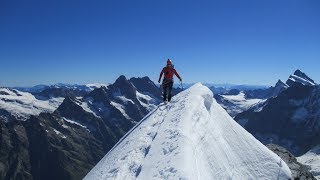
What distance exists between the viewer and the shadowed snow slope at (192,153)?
19.6 meters

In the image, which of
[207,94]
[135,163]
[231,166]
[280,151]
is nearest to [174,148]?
[135,163]

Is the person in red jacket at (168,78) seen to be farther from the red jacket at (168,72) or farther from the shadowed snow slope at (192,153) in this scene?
the shadowed snow slope at (192,153)

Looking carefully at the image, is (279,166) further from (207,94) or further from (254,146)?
(207,94)

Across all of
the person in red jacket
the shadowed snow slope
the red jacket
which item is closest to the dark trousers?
the person in red jacket

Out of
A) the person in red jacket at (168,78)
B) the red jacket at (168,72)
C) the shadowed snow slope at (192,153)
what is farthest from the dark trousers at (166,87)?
the shadowed snow slope at (192,153)

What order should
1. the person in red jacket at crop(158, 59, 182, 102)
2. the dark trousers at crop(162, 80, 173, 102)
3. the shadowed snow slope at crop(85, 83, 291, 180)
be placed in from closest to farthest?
the shadowed snow slope at crop(85, 83, 291, 180)
the person in red jacket at crop(158, 59, 182, 102)
the dark trousers at crop(162, 80, 173, 102)

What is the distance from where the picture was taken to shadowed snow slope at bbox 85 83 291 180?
19609 mm

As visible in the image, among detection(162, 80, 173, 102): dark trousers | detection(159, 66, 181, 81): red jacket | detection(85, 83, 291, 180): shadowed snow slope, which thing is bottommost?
detection(85, 83, 291, 180): shadowed snow slope

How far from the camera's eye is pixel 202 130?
82.6ft

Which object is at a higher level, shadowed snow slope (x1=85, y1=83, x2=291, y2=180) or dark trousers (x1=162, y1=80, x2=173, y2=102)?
dark trousers (x1=162, y1=80, x2=173, y2=102)

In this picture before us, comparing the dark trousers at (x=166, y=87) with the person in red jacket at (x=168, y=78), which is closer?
the person in red jacket at (x=168, y=78)

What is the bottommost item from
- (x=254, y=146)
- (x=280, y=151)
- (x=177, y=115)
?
(x=280, y=151)

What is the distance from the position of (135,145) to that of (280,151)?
16.6 m

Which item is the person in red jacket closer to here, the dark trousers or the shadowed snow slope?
the dark trousers
